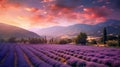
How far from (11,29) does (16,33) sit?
10735mm

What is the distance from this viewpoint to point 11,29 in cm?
19638

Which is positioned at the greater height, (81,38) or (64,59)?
(81,38)

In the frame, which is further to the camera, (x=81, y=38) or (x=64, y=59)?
(x=81, y=38)

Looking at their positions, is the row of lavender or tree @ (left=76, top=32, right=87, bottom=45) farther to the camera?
tree @ (left=76, top=32, right=87, bottom=45)

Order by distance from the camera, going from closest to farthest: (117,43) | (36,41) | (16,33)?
(117,43), (36,41), (16,33)

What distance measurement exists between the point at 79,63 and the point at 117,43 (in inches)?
1615

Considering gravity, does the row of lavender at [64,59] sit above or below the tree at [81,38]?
below

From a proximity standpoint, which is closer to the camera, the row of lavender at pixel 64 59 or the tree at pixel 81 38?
the row of lavender at pixel 64 59

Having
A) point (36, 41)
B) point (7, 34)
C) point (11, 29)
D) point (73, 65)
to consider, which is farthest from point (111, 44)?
point (11, 29)

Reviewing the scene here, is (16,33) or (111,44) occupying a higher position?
(16,33)

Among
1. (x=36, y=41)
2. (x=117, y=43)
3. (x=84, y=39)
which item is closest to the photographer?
(x=117, y=43)

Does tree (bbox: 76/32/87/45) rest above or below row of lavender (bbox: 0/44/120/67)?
above

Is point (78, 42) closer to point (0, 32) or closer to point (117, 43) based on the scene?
point (117, 43)

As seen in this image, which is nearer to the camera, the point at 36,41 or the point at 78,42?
the point at 78,42
